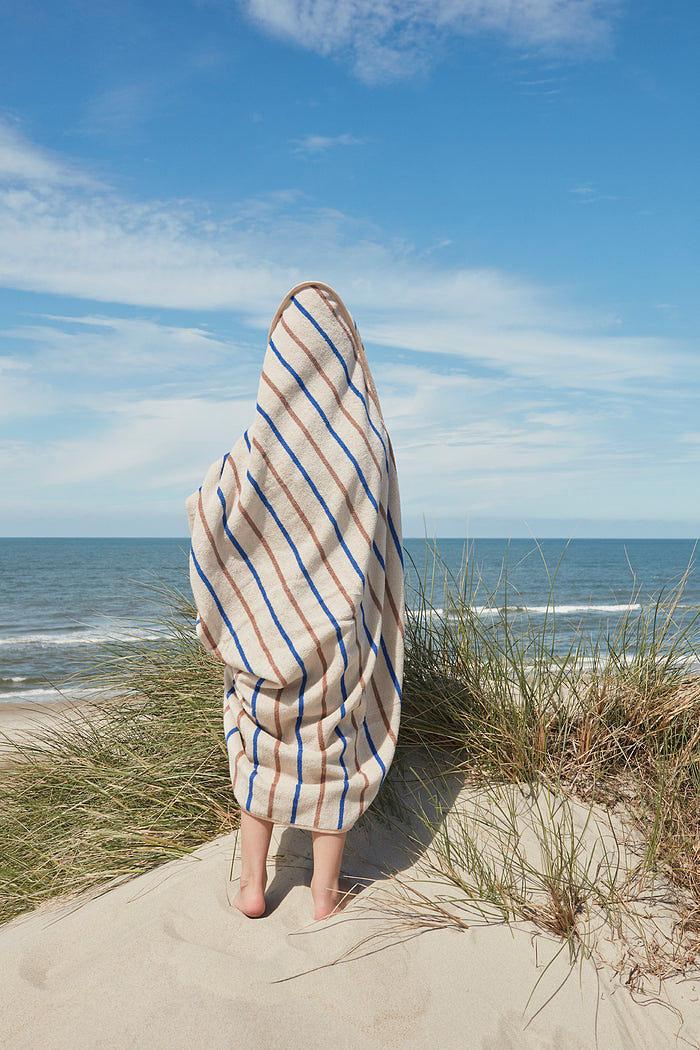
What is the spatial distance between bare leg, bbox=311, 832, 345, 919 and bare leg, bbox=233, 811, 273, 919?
175mm

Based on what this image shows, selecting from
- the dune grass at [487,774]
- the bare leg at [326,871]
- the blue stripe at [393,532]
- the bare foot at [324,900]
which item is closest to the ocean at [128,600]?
the dune grass at [487,774]

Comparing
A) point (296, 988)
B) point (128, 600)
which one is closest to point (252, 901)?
point (296, 988)

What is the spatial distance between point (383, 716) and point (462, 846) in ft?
1.90

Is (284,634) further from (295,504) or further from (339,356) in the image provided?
(339,356)

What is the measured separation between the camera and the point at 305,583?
279 centimetres

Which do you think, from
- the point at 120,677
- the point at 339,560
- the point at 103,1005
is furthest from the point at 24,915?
the point at 339,560

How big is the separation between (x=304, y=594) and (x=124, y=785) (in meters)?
1.48

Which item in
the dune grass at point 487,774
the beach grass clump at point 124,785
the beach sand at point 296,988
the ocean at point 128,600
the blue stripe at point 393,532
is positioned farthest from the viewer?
the ocean at point 128,600

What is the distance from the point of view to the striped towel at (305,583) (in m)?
2.70

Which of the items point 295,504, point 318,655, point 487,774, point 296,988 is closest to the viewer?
point 296,988

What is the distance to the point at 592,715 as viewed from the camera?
3424 mm

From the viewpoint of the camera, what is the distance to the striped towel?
2.70 meters

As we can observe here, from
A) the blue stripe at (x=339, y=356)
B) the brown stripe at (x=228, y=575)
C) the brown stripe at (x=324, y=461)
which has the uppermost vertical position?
the blue stripe at (x=339, y=356)

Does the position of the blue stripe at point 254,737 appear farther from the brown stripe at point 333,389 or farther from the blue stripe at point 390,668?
the brown stripe at point 333,389
